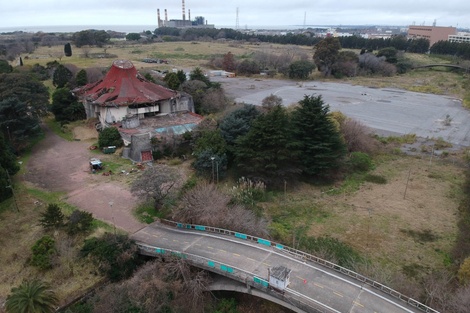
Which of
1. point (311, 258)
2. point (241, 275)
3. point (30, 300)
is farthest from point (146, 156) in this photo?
point (311, 258)

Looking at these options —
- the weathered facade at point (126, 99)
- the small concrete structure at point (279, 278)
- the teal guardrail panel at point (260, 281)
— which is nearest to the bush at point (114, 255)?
the teal guardrail panel at point (260, 281)

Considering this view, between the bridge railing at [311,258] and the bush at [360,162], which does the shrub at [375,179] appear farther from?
the bridge railing at [311,258]

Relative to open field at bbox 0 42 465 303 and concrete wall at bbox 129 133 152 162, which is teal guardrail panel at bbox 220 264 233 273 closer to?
open field at bbox 0 42 465 303

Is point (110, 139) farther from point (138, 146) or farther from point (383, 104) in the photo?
point (383, 104)

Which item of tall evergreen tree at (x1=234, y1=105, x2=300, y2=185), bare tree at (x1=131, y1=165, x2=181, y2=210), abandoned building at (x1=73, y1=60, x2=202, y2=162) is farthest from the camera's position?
abandoned building at (x1=73, y1=60, x2=202, y2=162)

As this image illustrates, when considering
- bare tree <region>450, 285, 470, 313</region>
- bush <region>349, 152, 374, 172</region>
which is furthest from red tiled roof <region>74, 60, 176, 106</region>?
bare tree <region>450, 285, 470, 313</region>

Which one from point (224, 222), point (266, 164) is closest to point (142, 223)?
point (224, 222)
